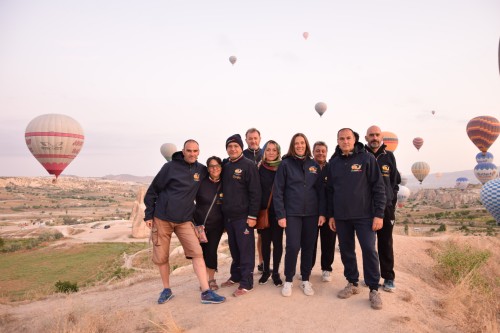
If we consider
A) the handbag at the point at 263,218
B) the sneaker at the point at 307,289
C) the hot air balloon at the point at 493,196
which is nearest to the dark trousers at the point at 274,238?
the handbag at the point at 263,218

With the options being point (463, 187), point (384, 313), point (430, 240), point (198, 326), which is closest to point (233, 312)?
point (198, 326)

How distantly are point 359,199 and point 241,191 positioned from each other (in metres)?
1.96

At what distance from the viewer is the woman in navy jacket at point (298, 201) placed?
211 inches

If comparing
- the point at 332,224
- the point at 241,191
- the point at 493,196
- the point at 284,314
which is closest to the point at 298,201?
the point at 332,224

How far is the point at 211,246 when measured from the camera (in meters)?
6.00

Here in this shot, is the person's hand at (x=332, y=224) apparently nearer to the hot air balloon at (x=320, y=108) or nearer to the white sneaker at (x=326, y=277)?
the white sneaker at (x=326, y=277)

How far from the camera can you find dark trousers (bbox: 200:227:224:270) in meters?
5.89

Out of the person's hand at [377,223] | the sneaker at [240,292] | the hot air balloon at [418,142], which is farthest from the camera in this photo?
the hot air balloon at [418,142]

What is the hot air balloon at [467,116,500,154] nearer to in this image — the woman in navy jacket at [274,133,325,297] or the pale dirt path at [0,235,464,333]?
the pale dirt path at [0,235,464,333]

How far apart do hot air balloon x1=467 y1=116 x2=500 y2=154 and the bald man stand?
45.3m

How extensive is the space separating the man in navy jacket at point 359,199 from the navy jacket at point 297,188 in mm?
330

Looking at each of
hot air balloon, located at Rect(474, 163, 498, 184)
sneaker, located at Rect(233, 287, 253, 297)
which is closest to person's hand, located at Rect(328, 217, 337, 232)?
sneaker, located at Rect(233, 287, 253, 297)

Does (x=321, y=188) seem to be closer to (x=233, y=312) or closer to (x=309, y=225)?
(x=309, y=225)

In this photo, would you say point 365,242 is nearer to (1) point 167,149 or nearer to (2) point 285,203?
(2) point 285,203
